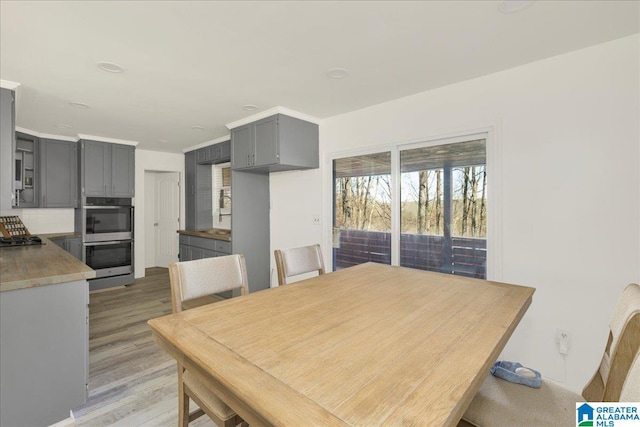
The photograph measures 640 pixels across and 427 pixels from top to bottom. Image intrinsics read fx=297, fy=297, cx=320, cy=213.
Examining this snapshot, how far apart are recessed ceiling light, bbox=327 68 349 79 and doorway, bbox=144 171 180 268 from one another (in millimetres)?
4425

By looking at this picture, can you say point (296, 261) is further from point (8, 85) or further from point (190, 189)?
point (190, 189)

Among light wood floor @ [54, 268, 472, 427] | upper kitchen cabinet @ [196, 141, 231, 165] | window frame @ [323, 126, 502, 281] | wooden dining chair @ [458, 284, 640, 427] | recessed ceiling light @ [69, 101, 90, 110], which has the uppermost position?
recessed ceiling light @ [69, 101, 90, 110]

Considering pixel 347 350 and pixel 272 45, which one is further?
pixel 272 45

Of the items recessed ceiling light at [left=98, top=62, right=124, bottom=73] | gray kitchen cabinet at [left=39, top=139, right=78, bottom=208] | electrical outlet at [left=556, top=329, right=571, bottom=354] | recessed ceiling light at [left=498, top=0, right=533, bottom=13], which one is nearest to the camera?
recessed ceiling light at [left=498, top=0, right=533, bottom=13]

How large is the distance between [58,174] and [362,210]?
463 centimetres

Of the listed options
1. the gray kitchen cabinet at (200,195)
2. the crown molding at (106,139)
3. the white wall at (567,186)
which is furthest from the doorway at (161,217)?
the white wall at (567,186)

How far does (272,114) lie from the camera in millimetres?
3367

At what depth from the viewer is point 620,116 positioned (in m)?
1.91

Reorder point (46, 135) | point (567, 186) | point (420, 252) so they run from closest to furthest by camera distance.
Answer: point (567, 186) < point (420, 252) < point (46, 135)

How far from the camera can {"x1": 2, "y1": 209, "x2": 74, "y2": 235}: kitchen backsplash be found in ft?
14.7

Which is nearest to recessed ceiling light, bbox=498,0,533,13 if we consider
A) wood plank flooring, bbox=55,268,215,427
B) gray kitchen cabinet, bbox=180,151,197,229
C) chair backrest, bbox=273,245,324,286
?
chair backrest, bbox=273,245,324,286

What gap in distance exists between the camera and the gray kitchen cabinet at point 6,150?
2.53 m

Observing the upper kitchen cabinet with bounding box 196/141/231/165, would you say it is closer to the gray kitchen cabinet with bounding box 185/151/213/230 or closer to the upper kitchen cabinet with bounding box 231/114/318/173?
the gray kitchen cabinet with bounding box 185/151/213/230

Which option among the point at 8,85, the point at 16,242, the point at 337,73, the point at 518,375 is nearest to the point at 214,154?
the point at 8,85
